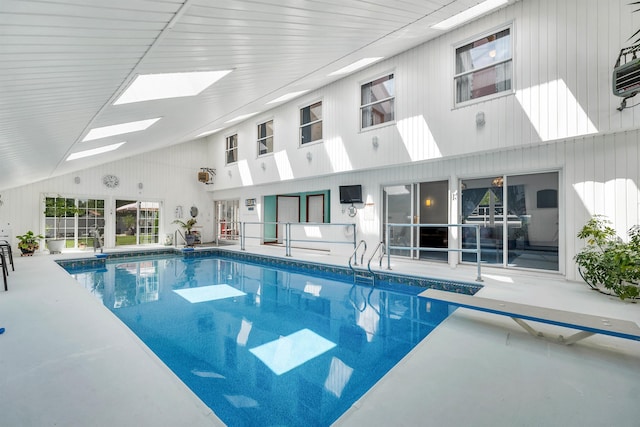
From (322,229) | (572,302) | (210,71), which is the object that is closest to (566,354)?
(572,302)

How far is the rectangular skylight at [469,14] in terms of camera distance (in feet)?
15.5

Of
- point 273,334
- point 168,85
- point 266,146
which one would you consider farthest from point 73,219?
point 273,334

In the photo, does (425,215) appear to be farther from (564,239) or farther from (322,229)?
(322,229)

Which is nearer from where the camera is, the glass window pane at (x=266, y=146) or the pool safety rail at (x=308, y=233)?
the pool safety rail at (x=308, y=233)

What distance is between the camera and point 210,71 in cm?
311

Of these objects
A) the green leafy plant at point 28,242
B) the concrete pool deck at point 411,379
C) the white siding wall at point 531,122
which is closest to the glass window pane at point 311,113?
the white siding wall at point 531,122

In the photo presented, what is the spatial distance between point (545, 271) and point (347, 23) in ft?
16.5

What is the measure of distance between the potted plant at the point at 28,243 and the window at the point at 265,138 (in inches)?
266

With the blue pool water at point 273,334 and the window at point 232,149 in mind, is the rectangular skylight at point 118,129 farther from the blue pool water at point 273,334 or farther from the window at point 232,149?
the window at point 232,149

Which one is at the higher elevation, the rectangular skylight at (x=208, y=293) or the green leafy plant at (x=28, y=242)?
the green leafy plant at (x=28, y=242)

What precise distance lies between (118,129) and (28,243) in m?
6.47

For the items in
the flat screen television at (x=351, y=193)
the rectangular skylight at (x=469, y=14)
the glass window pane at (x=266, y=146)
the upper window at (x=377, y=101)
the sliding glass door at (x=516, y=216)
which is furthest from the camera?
the glass window pane at (x=266, y=146)

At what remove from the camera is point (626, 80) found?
133 inches

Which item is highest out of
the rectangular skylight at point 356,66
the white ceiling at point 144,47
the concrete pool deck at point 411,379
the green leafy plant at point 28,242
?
the rectangular skylight at point 356,66
